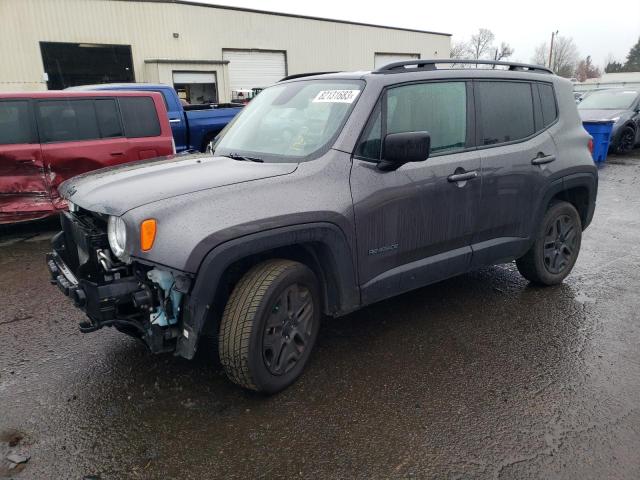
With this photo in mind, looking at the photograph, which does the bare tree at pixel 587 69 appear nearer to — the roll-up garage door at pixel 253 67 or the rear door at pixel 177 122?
the roll-up garage door at pixel 253 67

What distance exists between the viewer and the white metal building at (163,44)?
19781 mm

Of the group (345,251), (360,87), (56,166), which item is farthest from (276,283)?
(56,166)

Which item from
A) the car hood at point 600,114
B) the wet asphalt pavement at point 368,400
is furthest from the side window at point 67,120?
the car hood at point 600,114

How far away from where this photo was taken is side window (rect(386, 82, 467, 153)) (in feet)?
10.8

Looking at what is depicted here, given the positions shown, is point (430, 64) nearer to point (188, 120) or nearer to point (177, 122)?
point (177, 122)

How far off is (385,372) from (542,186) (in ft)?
6.94

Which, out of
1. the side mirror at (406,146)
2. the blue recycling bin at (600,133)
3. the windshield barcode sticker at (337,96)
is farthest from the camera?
the blue recycling bin at (600,133)

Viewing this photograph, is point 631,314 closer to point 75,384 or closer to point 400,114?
point 400,114

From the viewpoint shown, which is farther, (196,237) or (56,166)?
(56,166)

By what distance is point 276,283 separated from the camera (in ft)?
8.86

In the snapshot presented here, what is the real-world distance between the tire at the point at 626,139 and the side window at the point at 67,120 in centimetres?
1300

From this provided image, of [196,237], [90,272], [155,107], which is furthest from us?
[155,107]

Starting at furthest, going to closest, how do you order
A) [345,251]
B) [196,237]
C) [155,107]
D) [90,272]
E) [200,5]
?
[200,5] → [155,107] → [345,251] → [90,272] → [196,237]

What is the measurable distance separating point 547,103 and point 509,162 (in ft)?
2.88
